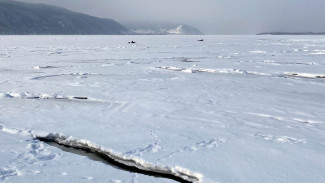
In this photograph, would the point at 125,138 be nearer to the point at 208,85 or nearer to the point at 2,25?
the point at 208,85

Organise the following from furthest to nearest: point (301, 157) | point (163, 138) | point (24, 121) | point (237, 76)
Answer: point (237, 76) → point (24, 121) → point (163, 138) → point (301, 157)

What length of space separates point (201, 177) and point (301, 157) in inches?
52.7

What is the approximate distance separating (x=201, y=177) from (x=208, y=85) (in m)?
6.20

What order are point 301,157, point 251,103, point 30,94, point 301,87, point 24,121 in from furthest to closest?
point 301,87 < point 30,94 < point 251,103 < point 24,121 < point 301,157

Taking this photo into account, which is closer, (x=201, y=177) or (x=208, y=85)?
(x=201, y=177)

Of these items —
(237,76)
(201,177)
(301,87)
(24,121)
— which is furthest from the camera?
(237,76)

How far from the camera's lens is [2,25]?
16188 cm

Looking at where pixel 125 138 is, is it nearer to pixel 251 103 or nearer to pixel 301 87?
pixel 251 103

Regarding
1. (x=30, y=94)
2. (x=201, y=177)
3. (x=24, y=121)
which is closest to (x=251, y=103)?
(x=201, y=177)

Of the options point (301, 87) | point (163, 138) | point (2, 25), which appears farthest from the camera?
point (2, 25)

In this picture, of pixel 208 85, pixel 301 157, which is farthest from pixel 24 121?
pixel 208 85

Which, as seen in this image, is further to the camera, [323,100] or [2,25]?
[2,25]

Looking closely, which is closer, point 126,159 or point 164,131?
point 126,159

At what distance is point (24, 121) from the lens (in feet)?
18.4
